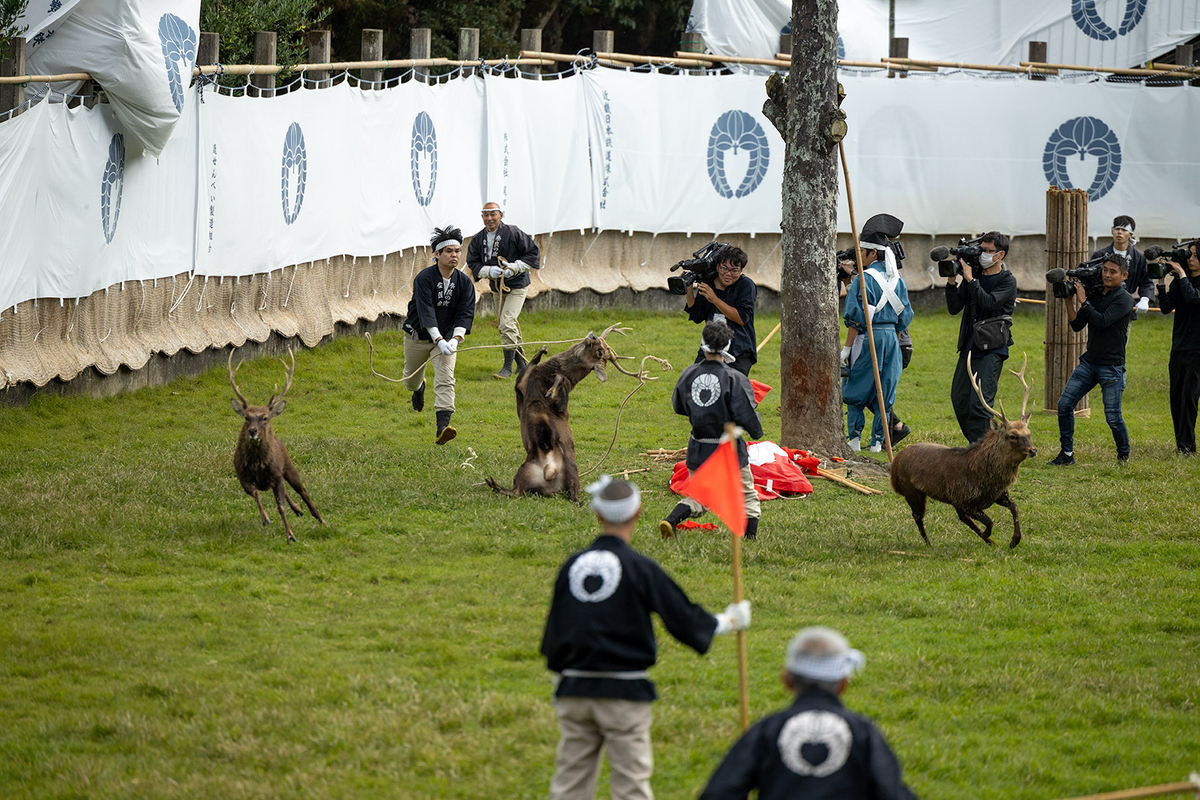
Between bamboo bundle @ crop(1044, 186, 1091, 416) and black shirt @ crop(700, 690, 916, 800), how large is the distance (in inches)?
474

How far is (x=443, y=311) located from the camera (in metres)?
12.3

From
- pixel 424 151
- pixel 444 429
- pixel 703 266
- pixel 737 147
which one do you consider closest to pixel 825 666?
pixel 703 266

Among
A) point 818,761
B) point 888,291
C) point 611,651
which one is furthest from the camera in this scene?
point 888,291

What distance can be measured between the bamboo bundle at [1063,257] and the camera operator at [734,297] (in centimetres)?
559

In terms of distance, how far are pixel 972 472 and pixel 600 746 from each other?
203 inches

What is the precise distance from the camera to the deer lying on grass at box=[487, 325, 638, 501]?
10.4 meters

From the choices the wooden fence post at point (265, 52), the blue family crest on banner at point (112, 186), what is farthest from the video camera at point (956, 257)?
the wooden fence post at point (265, 52)

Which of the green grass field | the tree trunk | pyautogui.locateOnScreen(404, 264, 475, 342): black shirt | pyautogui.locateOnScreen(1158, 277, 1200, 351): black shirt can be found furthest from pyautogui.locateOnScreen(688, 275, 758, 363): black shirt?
pyautogui.locateOnScreen(1158, 277, 1200, 351): black shirt

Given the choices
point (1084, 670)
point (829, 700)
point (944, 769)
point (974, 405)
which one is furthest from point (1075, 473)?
point (829, 700)

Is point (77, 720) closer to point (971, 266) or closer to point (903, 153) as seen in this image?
point (971, 266)

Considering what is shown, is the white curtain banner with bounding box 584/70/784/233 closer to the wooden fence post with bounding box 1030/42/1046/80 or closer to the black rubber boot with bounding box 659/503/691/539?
the wooden fence post with bounding box 1030/42/1046/80

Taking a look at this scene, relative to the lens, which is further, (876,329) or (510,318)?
(510,318)

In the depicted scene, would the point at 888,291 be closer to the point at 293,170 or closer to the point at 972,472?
the point at 972,472

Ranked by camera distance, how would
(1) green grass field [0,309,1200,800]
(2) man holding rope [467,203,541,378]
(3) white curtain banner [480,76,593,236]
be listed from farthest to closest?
1. (3) white curtain banner [480,76,593,236]
2. (2) man holding rope [467,203,541,378]
3. (1) green grass field [0,309,1200,800]
